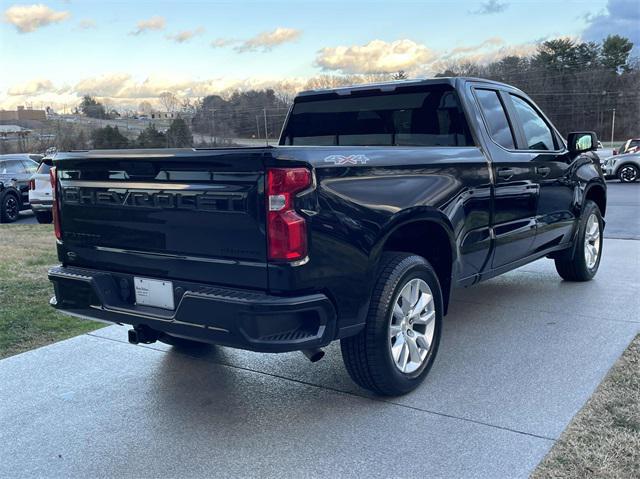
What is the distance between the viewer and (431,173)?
4.00 m

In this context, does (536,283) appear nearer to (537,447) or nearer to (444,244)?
(444,244)

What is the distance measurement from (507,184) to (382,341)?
6.66 feet

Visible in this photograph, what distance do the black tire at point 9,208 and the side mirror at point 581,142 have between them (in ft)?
47.4

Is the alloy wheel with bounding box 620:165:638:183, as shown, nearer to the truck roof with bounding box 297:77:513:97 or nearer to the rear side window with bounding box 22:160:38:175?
the rear side window with bounding box 22:160:38:175

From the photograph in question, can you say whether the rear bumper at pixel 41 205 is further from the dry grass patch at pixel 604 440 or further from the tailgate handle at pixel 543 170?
the dry grass patch at pixel 604 440

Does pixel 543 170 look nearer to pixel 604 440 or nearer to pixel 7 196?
pixel 604 440

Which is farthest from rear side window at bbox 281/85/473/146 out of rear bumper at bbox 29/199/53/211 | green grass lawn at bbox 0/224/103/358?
rear bumper at bbox 29/199/53/211

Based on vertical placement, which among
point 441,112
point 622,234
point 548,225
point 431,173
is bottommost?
point 622,234

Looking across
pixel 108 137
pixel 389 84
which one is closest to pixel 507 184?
pixel 389 84

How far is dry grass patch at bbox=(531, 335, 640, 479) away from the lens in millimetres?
2930

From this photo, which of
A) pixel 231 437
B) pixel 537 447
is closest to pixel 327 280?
pixel 231 437

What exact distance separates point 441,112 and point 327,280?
7.42 feet

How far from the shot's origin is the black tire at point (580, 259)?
636 cm

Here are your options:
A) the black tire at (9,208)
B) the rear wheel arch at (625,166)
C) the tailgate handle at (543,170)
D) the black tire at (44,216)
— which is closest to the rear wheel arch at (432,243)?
the tailgate handle at (543,170)
